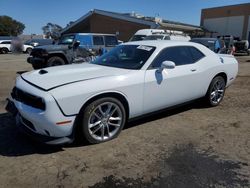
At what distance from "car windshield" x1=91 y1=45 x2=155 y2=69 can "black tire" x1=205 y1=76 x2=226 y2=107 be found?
177 centimetres

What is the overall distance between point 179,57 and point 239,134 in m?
1.71

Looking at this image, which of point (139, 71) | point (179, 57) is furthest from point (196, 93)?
point (139, 71)

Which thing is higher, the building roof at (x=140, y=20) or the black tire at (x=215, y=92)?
the building roof at (x=140, y=20)

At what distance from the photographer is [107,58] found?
520cm

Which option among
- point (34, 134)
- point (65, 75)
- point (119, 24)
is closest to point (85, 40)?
point (65, 75)

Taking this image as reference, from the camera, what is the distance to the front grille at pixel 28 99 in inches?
140

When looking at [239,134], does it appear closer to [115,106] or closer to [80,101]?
[115,106]

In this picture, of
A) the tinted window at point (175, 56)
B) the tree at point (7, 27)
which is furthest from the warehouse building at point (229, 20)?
the tree at point (7, 27)

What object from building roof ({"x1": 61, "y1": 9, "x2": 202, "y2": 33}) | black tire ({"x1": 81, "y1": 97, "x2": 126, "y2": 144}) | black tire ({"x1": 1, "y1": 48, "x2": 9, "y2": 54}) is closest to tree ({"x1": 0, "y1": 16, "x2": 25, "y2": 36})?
building roof ({"x1": 61, "y1": 9, "x2": 202, "y2": 33})

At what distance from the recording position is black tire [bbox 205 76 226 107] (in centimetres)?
580

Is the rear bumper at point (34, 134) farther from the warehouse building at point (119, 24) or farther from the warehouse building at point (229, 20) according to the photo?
the warehouse building at point (229, 20)

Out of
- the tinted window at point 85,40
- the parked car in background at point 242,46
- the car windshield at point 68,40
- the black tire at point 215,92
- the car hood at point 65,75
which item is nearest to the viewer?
the car hood at point 65,75

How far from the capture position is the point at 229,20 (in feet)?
136

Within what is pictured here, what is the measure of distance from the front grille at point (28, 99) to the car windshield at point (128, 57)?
156 centimetres
